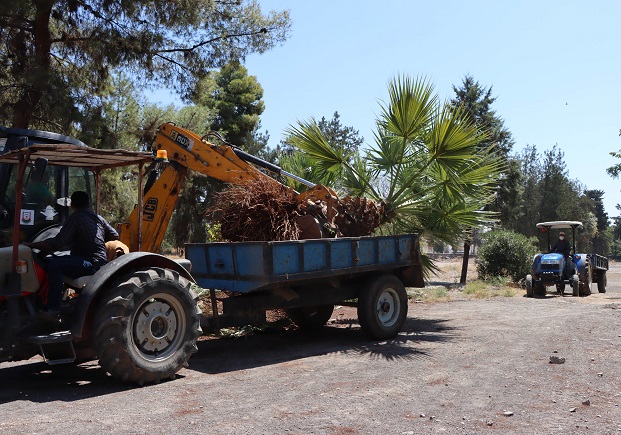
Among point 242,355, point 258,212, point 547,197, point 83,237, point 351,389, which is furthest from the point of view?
point 547,197

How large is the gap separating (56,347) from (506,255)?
2130cm

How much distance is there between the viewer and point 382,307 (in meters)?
9.83

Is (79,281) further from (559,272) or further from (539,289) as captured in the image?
(559,272)

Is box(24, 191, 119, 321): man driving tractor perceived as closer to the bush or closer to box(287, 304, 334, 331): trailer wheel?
box(287, 304, 334, 331): trailer wheel

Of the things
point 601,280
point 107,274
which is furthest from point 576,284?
point 107,274

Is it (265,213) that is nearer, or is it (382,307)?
(265,213)

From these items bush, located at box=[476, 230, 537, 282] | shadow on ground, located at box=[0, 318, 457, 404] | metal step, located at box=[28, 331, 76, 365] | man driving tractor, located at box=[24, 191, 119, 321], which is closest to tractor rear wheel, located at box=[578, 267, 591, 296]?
bush, located at box=[476, 230, 537, 282]

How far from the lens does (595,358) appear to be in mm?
7945

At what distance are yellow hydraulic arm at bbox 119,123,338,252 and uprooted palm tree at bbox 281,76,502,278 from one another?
215cm

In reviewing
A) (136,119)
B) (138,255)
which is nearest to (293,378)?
(138,255)

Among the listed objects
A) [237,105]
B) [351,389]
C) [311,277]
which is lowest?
[351,389]

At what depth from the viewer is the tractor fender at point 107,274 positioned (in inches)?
243

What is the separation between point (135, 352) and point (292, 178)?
180 inches

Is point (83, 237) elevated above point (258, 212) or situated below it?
below
